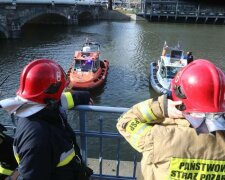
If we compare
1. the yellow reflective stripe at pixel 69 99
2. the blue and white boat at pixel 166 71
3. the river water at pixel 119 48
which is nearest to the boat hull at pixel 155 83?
the blue and white boat at pixel 166 71

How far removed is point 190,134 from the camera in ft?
8.45

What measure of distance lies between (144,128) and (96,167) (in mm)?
2638

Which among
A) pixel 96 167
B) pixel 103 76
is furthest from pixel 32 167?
pixel 103 76

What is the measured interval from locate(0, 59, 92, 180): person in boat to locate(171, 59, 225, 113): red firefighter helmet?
3.91ft

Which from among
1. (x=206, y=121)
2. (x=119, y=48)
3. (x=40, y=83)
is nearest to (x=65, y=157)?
(x=40, y=83)

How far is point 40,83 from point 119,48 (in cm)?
3233

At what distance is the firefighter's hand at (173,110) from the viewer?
108 inches

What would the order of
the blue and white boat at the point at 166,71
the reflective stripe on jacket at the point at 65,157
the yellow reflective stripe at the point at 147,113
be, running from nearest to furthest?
1. the yellow reflective stripe at the point at 147,113
2. the reflective stripe on jacket at the point at 65,157
3. the blue and white boat at the point at 166,71

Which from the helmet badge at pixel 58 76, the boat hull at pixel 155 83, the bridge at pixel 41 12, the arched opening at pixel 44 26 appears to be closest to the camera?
the helmet badge at pixel 58 76

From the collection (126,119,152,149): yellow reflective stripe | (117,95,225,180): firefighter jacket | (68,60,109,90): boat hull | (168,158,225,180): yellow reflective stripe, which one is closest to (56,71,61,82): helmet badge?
(126,119,152,149): yellow reflective stripe

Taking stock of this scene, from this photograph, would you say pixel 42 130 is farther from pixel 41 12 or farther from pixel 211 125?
pixel 41 12

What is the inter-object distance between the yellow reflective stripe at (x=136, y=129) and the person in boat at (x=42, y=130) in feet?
2.14

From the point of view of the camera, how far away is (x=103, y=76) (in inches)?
901

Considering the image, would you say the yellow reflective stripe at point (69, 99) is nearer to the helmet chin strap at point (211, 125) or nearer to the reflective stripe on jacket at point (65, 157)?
the reflective stripe on jacket at point (65, 157)
